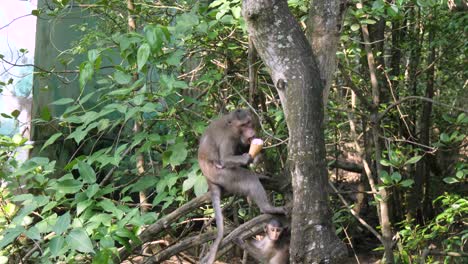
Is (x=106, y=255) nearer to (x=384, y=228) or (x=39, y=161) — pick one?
(x=39, y=161)

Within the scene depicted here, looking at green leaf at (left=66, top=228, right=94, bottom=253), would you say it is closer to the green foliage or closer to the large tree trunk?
the large tree trunk

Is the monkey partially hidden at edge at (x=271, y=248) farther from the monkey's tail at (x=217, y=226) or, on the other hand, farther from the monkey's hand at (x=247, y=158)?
the monkey's hand at (x=247, y=158)

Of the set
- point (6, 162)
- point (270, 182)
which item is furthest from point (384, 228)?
point (6, 162)

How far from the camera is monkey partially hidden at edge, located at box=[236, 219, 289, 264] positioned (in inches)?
171

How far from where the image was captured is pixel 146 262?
12.7 feet

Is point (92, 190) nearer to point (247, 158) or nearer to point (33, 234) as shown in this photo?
point (33, 234)

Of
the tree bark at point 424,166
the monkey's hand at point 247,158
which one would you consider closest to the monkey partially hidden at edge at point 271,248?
the monkey's hand at point 247,158

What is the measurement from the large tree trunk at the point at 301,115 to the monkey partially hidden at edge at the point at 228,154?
1.60 m

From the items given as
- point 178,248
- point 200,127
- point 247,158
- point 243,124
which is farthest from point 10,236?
point 243,124

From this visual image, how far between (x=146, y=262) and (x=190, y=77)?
8.52 ft

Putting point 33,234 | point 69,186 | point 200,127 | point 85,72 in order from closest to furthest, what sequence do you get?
1. point 33,234
2. point 85,72
3. point 69,186
4. point 200,127

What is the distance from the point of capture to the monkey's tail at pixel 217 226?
359 cm

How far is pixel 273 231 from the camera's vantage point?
413cm

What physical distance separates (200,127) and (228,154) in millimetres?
638
